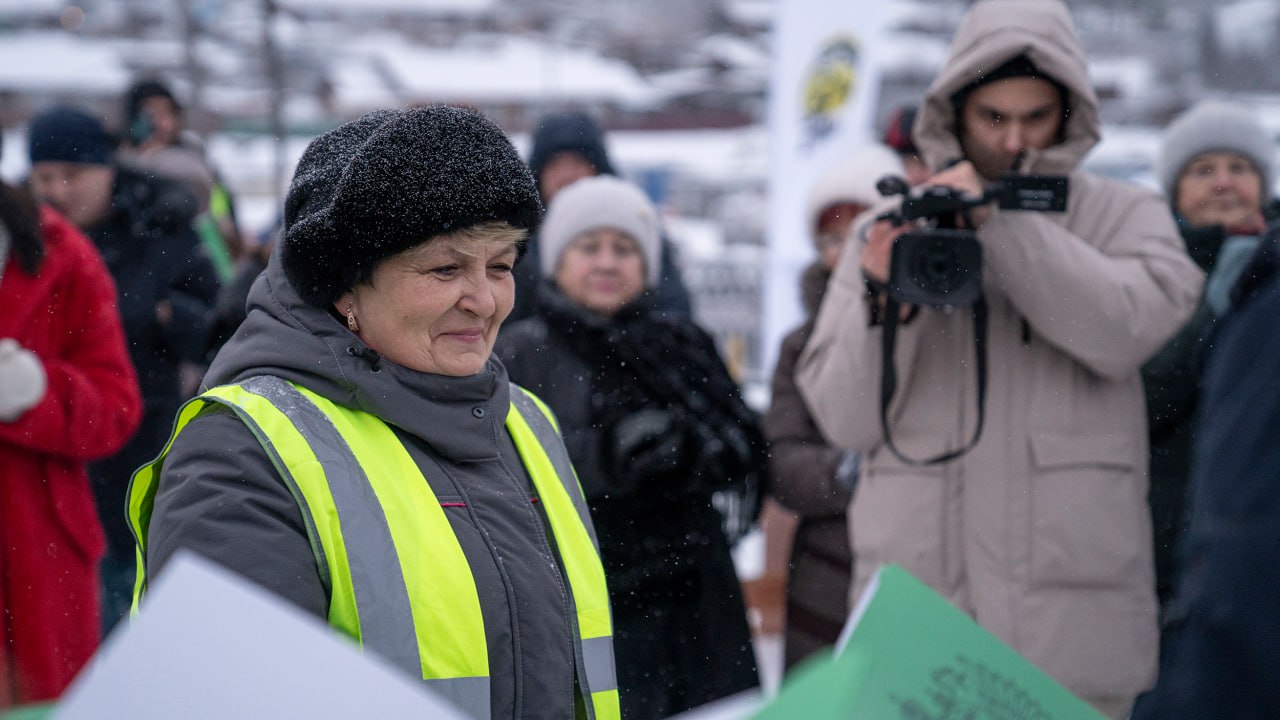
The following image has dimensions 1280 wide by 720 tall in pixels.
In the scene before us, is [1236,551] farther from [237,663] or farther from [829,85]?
[829,85]

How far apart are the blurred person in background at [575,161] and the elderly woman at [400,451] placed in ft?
7.67

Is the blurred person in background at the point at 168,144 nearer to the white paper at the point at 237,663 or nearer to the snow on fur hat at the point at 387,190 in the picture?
the snow on fur hat at the point at 387,190

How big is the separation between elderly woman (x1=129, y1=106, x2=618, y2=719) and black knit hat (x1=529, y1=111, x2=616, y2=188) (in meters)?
2.61

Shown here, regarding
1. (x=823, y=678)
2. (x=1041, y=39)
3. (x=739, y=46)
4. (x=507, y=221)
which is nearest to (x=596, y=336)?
(x=1041, y=39)

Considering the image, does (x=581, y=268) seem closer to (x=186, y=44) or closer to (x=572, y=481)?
(x=572, y=481)

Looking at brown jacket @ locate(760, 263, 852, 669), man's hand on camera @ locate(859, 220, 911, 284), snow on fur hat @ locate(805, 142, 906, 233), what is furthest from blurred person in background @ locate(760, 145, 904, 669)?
man's hand on camera @ locate(859, 220, 911, 284)

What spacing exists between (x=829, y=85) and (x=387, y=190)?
16.8 feet

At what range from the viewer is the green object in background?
990 millimetres

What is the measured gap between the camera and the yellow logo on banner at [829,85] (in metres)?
6.36

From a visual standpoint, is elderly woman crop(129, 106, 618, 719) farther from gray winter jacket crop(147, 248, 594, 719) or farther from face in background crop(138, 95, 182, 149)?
face in background crop(138, 95, 182, 149)

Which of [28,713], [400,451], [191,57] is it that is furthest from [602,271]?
A: [191,57]

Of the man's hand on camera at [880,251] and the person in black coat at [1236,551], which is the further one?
the man's hand on camera at [880,251]

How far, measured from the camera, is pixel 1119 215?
8.71ft

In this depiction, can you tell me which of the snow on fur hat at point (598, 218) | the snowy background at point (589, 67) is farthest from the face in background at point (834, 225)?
the snowy background at point (589, 67)
